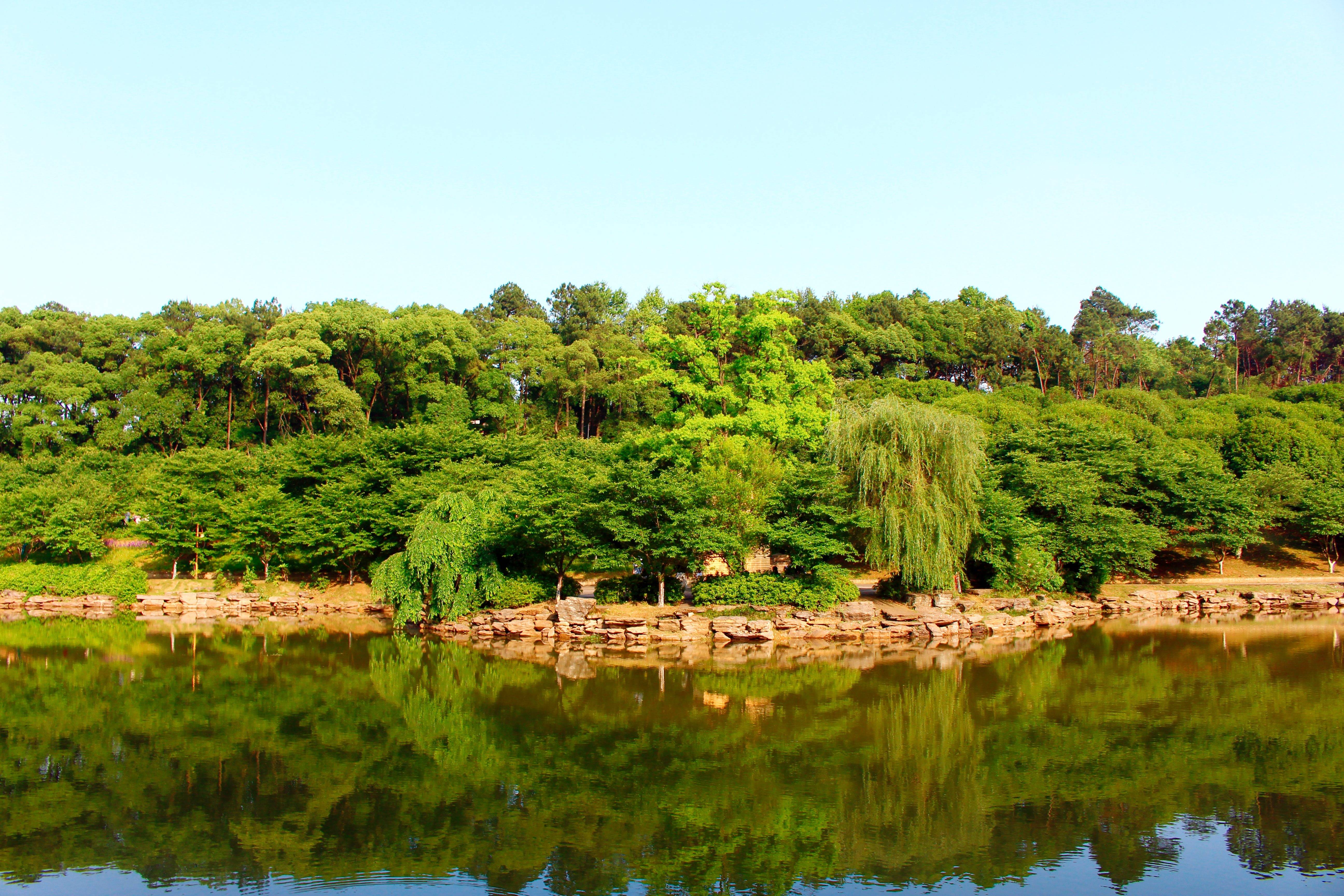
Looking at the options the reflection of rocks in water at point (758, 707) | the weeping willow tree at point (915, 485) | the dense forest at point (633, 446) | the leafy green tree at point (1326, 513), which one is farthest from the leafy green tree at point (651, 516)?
the leafy green tree at point (1326, 513)

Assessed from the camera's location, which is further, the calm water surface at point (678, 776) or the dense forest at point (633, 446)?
the dense forest at point (633, 446)

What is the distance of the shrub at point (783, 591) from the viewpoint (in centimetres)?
2403

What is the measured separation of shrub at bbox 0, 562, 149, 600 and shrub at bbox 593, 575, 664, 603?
1682 cm

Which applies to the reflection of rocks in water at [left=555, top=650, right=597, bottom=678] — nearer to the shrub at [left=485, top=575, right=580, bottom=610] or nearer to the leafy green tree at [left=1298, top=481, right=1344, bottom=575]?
the shrub at [left=485, top=575, right=580, bottom=610]

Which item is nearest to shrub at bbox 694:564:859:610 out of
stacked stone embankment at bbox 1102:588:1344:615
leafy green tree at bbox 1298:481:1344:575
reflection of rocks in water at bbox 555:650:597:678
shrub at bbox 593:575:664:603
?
shrub at bbox 593:575:664:603

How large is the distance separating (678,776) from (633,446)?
19.6 metres

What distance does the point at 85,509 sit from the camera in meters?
31.8

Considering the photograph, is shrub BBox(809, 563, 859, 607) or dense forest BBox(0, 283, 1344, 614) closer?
shrub BBox(809, 563, 859, 607)

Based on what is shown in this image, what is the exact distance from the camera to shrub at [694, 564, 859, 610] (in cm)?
2403

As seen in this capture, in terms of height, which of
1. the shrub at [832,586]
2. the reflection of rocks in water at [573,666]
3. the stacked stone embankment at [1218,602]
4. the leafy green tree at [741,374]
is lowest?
the reflection of rocks in water at [573,666]

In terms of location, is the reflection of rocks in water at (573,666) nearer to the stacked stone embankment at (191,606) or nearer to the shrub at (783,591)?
the shrub at (783,591)

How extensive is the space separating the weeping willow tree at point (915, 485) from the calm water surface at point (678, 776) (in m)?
4.48

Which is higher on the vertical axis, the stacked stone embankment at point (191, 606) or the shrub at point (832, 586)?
the shrub at point (832, 586)

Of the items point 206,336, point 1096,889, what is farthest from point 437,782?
point 206,336
